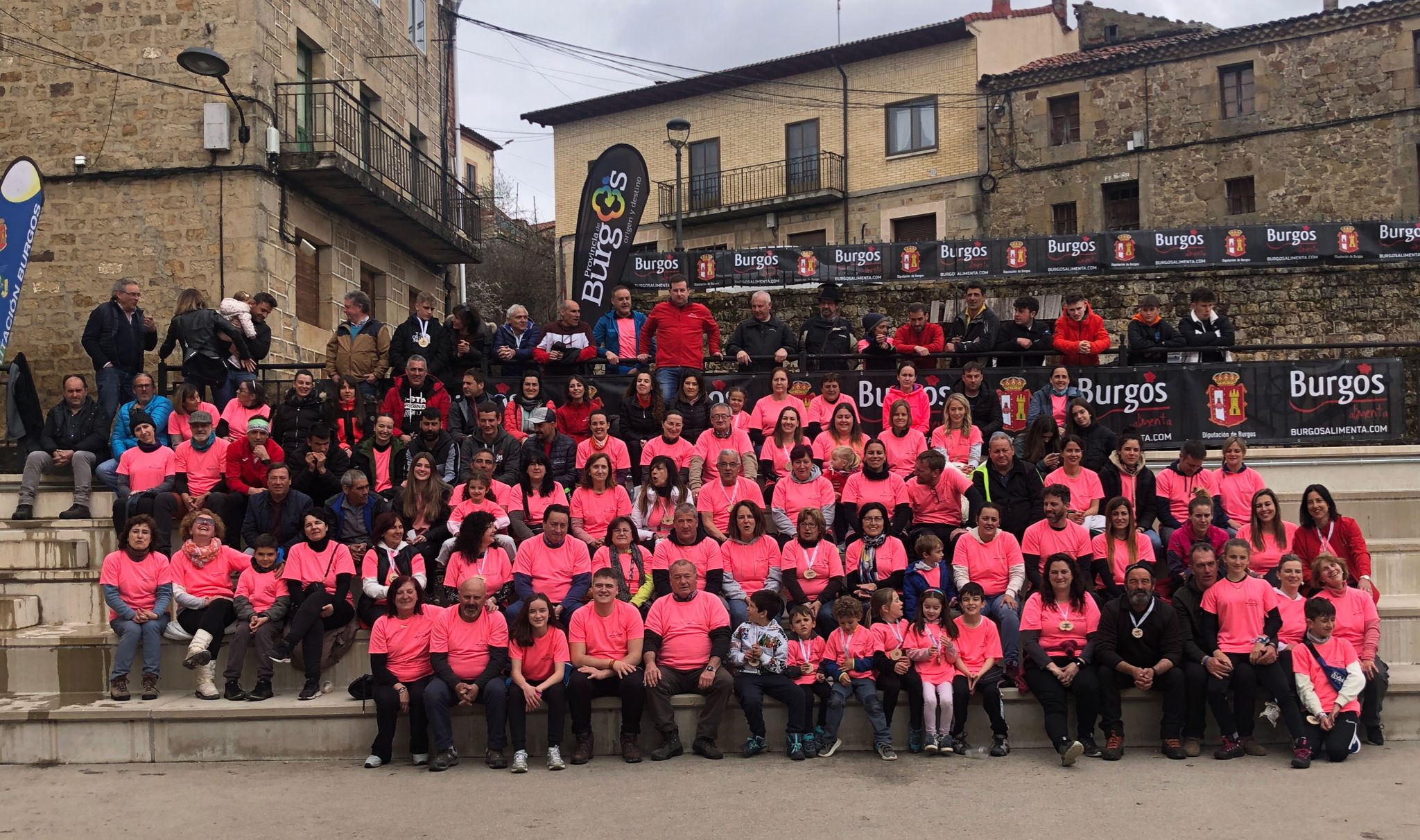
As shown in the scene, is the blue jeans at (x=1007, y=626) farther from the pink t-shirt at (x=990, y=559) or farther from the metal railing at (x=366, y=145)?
the metal railing at (x=366, y=145)

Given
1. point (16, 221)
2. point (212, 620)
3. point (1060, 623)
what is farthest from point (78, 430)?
point (1060, 623)

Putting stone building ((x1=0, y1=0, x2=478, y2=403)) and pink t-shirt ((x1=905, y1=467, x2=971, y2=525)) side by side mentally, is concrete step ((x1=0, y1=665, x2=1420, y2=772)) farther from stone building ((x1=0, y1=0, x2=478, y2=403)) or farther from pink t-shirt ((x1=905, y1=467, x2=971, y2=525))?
stone building ((x1=0, y1=0, x2=478, y2=403))

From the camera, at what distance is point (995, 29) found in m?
30.6

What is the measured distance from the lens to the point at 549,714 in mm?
8023

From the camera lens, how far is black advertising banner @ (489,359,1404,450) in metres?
11.9

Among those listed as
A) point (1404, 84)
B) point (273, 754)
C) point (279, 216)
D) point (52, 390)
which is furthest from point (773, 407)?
point (1404, 84)

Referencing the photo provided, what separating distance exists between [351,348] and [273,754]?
5174 mm

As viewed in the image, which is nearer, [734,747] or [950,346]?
[734,747]

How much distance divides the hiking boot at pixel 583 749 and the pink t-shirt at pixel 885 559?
228 centimetres

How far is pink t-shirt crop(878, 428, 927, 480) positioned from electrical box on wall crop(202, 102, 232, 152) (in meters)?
10.9

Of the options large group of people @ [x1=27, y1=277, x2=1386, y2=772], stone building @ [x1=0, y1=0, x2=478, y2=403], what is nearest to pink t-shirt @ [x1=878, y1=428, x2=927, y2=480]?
large group of people @ [x1=27, y1=277, x2=1386, y2=772]

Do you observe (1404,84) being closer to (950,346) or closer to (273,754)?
(950,346)

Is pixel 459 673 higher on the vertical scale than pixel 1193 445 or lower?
lower

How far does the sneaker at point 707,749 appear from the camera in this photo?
8.00 meters
